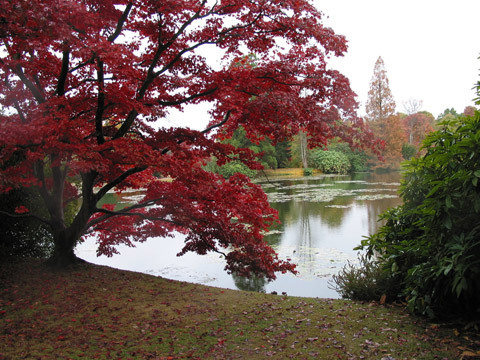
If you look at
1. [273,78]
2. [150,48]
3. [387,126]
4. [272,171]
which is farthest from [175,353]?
[387,126]

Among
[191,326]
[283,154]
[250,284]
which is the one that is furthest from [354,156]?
[191,326]

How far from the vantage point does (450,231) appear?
10.4 ft

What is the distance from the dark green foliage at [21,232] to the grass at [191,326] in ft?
3.13

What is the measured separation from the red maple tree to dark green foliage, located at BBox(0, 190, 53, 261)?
0.37 metres

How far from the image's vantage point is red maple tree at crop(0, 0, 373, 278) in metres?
4.16

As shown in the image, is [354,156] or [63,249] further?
[354,156]

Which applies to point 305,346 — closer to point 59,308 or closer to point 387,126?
point 59,308

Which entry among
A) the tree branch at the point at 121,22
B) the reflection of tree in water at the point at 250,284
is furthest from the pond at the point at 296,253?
the tree branch at the point at 121,22

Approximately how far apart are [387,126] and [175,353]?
34896 mm

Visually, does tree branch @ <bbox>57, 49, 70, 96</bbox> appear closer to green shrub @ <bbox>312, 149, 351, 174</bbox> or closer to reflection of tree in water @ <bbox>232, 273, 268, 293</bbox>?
reflection of tree in water @ <bbox>232, 273, 268, 293</bbox>

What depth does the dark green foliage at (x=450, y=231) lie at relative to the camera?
2.87 metres

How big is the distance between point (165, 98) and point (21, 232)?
11.9 feet

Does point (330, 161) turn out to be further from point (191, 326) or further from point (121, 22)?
point (191, 326)

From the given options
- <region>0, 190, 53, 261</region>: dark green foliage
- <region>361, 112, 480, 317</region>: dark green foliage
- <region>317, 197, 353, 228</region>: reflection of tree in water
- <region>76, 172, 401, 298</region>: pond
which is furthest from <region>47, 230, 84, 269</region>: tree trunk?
<region>317, 197, 353, 228</region>: reflection of tree in water
